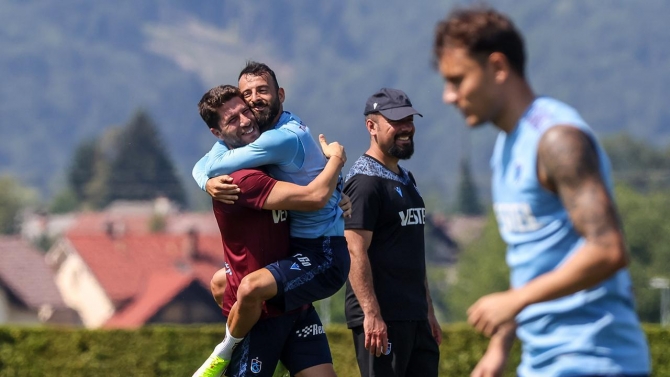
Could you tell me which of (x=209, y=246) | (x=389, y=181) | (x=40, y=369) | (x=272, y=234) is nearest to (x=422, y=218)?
(x=389, y=181)

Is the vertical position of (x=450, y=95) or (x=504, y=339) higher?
(x=450, y=95)

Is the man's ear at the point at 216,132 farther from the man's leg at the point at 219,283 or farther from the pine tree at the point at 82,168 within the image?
the pine tree at the point at 82,168

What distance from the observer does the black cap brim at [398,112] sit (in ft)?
24.9

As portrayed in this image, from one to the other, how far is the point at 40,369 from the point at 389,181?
10116 mm

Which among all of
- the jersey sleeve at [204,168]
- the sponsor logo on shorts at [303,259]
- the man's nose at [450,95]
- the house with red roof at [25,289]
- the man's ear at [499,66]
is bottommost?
the house with red roof at [25,289]

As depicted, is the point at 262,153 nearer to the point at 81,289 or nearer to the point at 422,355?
the point at 422,355

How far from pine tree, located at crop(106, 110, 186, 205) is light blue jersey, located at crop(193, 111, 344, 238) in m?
150

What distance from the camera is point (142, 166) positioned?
159500 mm

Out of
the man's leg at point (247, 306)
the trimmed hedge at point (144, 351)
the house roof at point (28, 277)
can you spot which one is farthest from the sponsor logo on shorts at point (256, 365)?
the house roof at point (28, 277)

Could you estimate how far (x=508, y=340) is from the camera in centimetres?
447

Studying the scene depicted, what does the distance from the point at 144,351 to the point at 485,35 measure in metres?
13.5

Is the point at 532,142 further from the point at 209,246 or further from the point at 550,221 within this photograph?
the point at 209,246

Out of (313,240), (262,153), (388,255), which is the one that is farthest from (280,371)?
(262,153)

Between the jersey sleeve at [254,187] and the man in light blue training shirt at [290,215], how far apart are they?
0.07m
